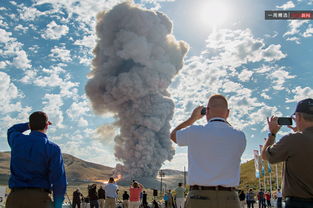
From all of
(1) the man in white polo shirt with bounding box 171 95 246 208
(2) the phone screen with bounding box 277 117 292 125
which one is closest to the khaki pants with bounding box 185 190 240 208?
(1) the man in white polo shirt with bounding box 171 95 246 208

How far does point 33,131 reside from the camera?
508 cm

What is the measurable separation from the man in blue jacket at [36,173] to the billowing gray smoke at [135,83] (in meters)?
77.7

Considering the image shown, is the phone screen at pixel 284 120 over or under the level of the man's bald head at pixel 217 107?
under

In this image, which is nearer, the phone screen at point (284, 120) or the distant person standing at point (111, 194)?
the phone screen at point (284, 120)

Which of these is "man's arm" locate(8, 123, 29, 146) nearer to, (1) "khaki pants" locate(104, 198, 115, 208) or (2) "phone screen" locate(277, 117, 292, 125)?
(2) "phone screen" locate(277, 117, 292, 125)

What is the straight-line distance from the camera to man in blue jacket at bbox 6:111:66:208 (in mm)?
4715

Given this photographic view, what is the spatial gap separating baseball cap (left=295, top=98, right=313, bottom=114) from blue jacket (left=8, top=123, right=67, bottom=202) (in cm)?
303

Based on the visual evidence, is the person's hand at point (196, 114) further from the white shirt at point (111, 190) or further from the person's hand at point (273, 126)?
the white shirt at point (111, 190)

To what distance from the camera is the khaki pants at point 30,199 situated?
4703mm

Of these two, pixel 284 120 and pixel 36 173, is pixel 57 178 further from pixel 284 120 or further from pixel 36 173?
pixel 284 120

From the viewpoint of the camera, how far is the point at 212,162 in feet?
13.8

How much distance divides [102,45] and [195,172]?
9027cm

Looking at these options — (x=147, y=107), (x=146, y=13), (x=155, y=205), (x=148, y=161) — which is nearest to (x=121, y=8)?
(x=146, y=13)

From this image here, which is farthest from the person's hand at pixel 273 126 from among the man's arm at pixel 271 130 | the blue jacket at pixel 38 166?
the blue jacket at pixel 38 166
